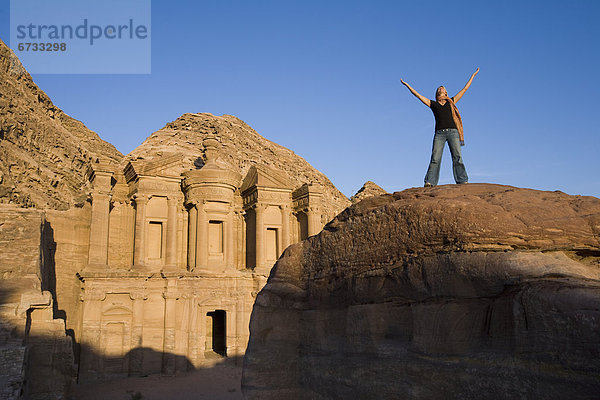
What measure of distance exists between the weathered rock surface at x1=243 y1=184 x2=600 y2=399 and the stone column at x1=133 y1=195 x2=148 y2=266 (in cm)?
1902

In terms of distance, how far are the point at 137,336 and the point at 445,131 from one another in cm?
1902

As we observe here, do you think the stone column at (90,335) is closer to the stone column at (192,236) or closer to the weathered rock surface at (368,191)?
the stone column at (192,236)

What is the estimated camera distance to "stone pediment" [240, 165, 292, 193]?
2644 centimetres

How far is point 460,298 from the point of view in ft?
10.9

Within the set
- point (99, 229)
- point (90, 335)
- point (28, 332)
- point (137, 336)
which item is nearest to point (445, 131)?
point (28, 332)

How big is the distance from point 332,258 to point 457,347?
1932 mm

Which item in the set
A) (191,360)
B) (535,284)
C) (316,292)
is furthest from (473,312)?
(191,360)

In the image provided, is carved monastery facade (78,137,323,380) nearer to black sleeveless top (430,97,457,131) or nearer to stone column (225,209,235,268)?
stone column (225,209,235,268)

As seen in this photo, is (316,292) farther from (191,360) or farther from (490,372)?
(191,360)

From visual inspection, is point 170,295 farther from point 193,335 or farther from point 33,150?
point 33,150

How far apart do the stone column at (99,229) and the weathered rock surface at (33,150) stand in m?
6.09

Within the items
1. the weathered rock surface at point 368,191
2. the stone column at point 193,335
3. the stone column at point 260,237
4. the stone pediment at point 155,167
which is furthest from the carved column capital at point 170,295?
the weathered rock surface at point 368,191

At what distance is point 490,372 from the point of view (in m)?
2.97

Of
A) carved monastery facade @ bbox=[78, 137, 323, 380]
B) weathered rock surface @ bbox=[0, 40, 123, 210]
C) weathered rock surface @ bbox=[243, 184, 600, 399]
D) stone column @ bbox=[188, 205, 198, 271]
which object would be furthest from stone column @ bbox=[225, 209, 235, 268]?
weathered rock surface @ bbox=[243, 184, 600, 399]
